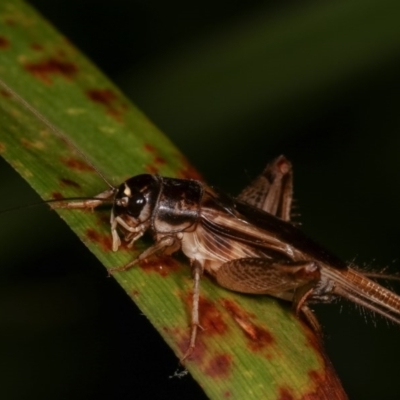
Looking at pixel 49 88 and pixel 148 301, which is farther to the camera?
pixel 49 88

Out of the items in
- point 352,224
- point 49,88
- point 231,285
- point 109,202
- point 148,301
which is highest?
point 49,88

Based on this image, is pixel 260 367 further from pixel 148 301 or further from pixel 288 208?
pixel 288 208

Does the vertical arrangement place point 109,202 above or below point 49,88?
below

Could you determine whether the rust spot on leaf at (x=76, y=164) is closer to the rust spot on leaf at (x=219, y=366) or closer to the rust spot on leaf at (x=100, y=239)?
the rust spot on leaf at (x=100, y=239)

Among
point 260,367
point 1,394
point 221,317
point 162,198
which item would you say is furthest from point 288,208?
point 1,394

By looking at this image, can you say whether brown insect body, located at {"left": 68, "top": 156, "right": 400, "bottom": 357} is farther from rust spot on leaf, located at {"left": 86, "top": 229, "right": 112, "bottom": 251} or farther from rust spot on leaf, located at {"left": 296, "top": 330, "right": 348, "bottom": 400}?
rust spot on leaf, located at {"left": 296, "top": 330, "right": 348, "bottom": 400}

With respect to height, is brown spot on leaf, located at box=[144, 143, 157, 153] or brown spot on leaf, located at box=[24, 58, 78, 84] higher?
brown spot on leaf, located at box=[24, 58, 78, 84]

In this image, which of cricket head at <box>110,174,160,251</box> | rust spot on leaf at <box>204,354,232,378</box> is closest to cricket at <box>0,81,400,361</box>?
cricket head at <box>110,174,160,251</box>
